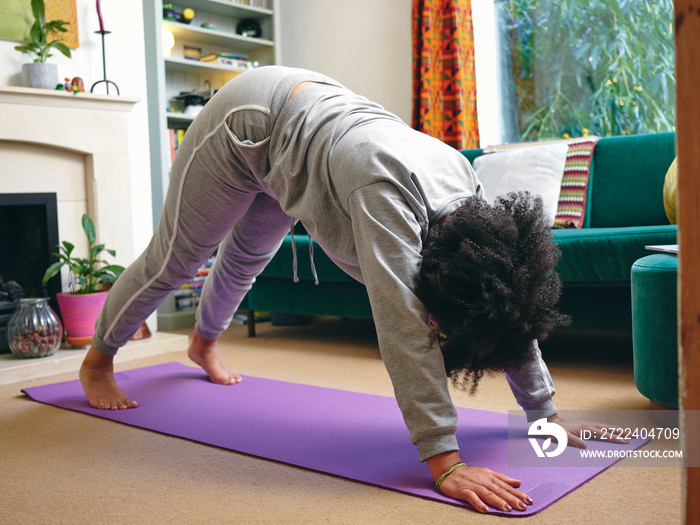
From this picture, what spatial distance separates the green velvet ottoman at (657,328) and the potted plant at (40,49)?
249cm

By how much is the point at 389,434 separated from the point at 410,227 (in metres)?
0.63

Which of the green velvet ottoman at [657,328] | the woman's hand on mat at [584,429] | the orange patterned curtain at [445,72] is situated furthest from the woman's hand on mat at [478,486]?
the orange patterned curtain at [445,72]

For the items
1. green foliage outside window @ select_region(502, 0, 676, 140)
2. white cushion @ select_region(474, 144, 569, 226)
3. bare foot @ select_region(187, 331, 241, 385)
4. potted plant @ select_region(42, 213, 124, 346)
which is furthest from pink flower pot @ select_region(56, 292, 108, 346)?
green foliage outside window @ select_region(502, 0, 676, 140)

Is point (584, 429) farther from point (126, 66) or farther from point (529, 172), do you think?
point (126, 66)

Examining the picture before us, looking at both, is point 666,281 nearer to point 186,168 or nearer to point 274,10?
point 186,168

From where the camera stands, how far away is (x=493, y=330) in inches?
49.0

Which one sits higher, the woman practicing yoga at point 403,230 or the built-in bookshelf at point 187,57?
the built-in bookshelf at point 187,57

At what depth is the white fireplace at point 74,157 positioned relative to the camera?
9.44 ft

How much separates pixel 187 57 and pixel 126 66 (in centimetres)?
93

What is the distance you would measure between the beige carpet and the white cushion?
2.91 feet

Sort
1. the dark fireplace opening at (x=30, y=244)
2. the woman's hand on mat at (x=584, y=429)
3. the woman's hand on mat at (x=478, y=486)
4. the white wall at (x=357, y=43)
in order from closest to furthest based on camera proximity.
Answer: the woman's hand on mat at (x=478, y=486), the woman's hand on mat at (x=584, y=429), the dark fireplace opening at (x=30, y=244), the white wall at (x=357, y=43)

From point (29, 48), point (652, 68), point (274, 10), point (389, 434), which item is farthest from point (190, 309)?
point (652, 68)

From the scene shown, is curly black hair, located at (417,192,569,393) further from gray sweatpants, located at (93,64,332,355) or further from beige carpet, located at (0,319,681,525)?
gray sweatpants, located at (93,64,332,355)

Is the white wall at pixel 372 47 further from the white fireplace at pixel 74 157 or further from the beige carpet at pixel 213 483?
the beige carpet at pixel 213 483
